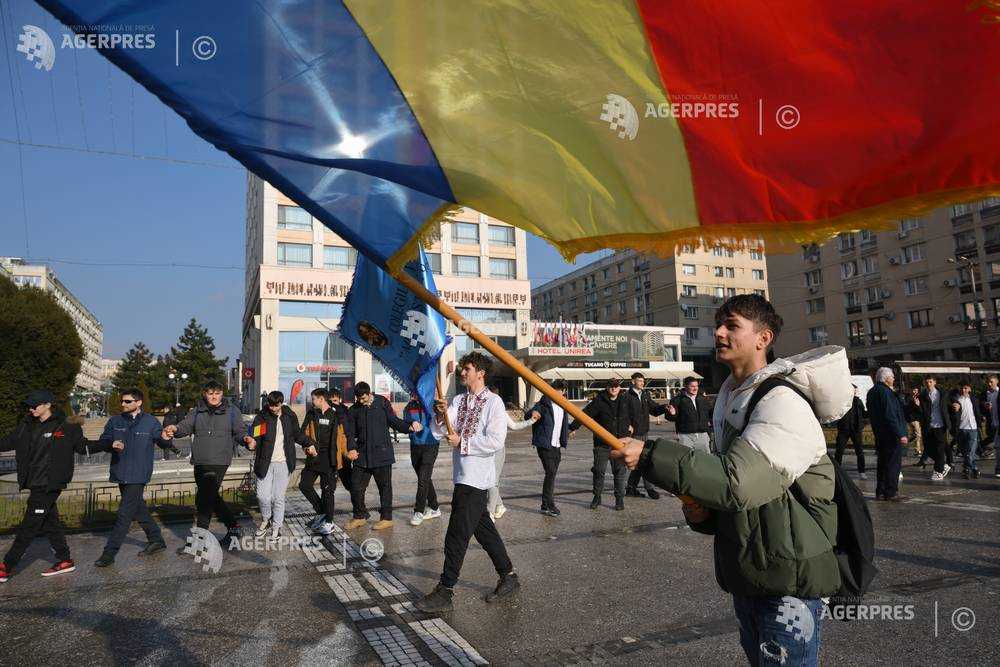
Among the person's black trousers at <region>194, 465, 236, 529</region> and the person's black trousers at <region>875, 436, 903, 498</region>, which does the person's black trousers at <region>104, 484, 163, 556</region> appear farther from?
the person's black trousers at <region>875, 436, 903, 498</region>

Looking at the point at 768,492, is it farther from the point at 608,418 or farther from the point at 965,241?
the point at 965,241

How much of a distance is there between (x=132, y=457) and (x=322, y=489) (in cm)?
232

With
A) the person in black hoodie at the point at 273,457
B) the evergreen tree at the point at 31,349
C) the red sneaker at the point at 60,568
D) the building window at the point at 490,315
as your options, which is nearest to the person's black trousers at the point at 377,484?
the person in black hoodie at the point at 273,457

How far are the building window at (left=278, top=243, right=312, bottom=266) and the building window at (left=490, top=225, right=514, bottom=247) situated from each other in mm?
14687

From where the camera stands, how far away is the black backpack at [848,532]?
2.17 m

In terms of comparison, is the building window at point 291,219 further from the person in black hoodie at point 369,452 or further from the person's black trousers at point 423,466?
the person's black trousers at point 423,466

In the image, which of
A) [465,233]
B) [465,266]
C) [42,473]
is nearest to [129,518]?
[42,473]

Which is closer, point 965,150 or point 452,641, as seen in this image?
point 965,150

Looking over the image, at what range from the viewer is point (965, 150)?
2.51 metres

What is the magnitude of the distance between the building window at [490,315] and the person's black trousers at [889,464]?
39.0 m

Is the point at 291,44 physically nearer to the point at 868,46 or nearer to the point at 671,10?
the point at 671,10

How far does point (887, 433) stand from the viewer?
9109mm

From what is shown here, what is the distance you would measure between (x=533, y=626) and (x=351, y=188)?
328cm

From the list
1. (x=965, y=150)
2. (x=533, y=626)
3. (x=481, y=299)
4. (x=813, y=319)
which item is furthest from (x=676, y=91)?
(x=813, y=319)
